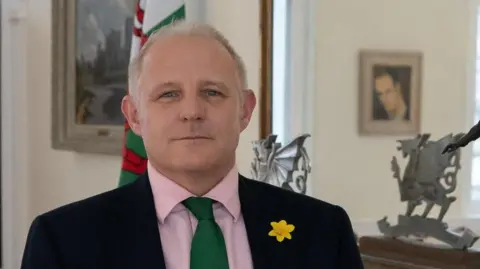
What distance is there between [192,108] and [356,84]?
74cm

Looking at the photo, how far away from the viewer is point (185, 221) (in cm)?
114

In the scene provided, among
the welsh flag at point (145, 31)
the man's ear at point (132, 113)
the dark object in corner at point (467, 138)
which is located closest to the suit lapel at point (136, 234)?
the man's ear at point (132, 113)

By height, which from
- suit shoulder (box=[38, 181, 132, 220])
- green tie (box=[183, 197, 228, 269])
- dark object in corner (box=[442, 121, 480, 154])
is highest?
dark object in corner (box=[442, 121, 480, 154])

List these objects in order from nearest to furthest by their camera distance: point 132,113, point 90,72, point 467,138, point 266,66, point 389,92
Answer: point 132,113 < point 467,138 < point 389,92 < point 266,66 < point 90,72

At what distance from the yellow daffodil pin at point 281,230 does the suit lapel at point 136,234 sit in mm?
190

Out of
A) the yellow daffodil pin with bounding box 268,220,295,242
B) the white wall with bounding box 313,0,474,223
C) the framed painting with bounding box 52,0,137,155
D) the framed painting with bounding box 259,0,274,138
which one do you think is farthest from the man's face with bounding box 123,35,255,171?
the framed painting with bounding box 52,0,137,155

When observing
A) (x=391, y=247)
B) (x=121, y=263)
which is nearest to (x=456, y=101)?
(x=391, y=247)

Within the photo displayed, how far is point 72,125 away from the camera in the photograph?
3.28 metres

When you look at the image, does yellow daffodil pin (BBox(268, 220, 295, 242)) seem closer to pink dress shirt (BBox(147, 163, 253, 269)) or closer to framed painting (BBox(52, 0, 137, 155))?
pink dress shirt (BBox(147, 163, 253, 269))

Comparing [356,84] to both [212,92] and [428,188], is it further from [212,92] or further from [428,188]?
[212,92]

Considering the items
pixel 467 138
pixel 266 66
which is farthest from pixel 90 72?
pixel 467 138

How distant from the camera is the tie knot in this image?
1.14m

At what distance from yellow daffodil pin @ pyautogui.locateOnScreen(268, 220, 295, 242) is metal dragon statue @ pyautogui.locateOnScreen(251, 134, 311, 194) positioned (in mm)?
660

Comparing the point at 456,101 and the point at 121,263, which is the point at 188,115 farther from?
the point at 456,101
